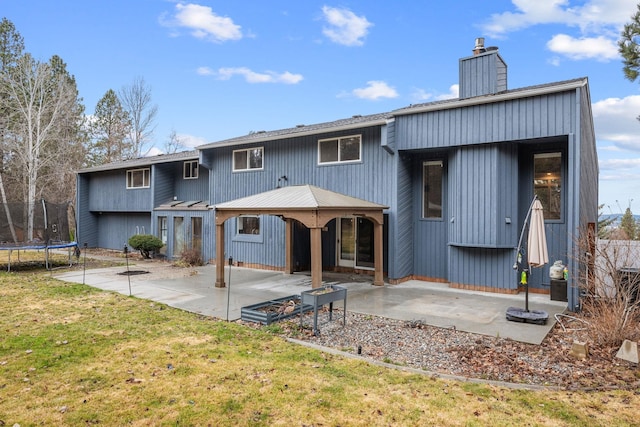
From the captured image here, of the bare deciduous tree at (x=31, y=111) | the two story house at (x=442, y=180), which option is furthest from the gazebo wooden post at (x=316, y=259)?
the bare deciduous tree at (x=31, y=111)

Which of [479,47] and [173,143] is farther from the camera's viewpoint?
[173,143]

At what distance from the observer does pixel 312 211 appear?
798 cm

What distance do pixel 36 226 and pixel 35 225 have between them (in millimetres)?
A: 66

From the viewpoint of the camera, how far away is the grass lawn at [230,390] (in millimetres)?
3334

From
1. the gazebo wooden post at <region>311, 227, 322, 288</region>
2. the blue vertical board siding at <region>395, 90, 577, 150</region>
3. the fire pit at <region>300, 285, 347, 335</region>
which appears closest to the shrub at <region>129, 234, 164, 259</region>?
the gazebo wooden post at <region>311, 227, 322, 288</region>

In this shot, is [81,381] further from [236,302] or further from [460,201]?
[460,201]

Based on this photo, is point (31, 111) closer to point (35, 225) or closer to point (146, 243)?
point (35, 225)

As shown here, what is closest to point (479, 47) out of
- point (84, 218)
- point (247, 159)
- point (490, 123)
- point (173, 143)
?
point (490, 123)

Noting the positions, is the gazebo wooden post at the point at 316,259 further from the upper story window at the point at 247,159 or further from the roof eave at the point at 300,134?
the upper story window at the point at 247,159

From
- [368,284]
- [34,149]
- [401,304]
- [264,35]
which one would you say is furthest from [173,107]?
[401,304]

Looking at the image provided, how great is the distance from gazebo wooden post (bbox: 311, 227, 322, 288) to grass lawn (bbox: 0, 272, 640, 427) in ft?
6.93

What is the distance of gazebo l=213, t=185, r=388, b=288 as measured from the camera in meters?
7.91

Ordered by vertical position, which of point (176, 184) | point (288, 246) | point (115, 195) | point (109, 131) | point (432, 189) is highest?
point (109, 131)

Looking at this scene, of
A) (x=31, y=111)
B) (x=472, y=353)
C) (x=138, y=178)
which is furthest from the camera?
(x=31, y=111)
